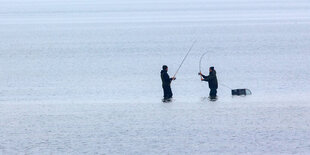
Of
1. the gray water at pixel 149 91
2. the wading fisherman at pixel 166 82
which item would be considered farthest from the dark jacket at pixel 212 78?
the wading fisherman at pixel 166 82

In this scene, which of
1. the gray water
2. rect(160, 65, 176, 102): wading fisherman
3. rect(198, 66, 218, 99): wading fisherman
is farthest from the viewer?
rect(198, 66, 218, 99): wading fisherman

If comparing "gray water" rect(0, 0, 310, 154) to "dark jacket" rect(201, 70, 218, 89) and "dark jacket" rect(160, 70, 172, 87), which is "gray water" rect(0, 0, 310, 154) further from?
"dark jacket" rect(160, 70, 172, 87)

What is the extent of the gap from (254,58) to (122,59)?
10738mm

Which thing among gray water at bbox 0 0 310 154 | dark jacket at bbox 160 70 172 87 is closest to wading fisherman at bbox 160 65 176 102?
dark jacket at bbox 160 70 172 87

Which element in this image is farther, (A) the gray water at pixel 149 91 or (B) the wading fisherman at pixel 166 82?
(B) the wading fisherman at pixel 166 82

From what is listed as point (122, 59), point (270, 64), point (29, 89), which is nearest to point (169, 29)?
point (122, 59)

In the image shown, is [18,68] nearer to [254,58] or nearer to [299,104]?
[254,58]

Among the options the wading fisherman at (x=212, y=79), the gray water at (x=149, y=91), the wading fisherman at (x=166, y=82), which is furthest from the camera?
the wading fisherman at (x=212, y=79)

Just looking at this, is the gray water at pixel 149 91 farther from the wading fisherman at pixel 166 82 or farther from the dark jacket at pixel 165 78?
the dark jacket at pixel 165 78

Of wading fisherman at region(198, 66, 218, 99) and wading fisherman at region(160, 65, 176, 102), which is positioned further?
wading fisherman at region(198, 66, 218, 99)

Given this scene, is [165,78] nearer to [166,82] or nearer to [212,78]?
[166,82]

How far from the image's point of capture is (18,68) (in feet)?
163

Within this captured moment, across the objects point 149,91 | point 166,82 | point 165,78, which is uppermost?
point 165,78

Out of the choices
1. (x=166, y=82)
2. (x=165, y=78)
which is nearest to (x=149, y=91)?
(x=166, y=82)
